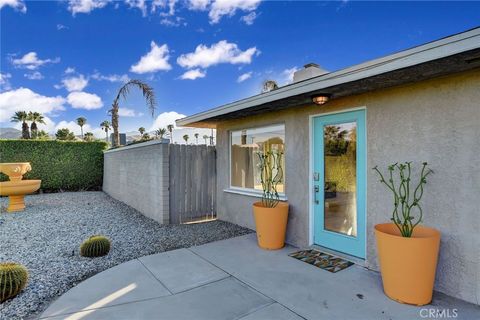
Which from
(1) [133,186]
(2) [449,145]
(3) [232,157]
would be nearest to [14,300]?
(3) [232,157]

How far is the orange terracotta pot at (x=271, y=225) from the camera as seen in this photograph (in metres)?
4.59

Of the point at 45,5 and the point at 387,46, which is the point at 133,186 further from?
the point at 387,46

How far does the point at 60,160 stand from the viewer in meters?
12.4

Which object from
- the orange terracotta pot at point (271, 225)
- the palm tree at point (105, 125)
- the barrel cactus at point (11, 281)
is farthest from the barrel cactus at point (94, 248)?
the palm tree at point (105, 125)

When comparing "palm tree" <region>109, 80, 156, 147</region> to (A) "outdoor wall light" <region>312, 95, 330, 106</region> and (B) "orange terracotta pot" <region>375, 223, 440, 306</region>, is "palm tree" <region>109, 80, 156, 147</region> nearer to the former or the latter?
(A) "outdoor wall light" <region>312, 95, 330, 106</region>

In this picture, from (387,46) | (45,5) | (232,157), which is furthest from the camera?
(45,5)

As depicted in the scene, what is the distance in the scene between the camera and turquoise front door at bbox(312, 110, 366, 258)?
395 centimetres

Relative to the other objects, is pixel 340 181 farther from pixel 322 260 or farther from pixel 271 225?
pixel 271 225

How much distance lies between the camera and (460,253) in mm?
2938

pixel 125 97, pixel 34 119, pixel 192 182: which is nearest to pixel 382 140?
pixel 192 182

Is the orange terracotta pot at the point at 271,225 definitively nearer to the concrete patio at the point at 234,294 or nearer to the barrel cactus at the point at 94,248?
the concrete patio at the point at 234,294

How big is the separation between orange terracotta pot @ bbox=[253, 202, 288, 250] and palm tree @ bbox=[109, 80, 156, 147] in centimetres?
854

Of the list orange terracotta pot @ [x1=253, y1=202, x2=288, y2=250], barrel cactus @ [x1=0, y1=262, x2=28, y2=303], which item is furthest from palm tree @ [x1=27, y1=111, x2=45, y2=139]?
orange terracotta pot @ [x1=253, y1=202, x2=288, y2=250]

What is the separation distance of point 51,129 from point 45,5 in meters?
31.4
